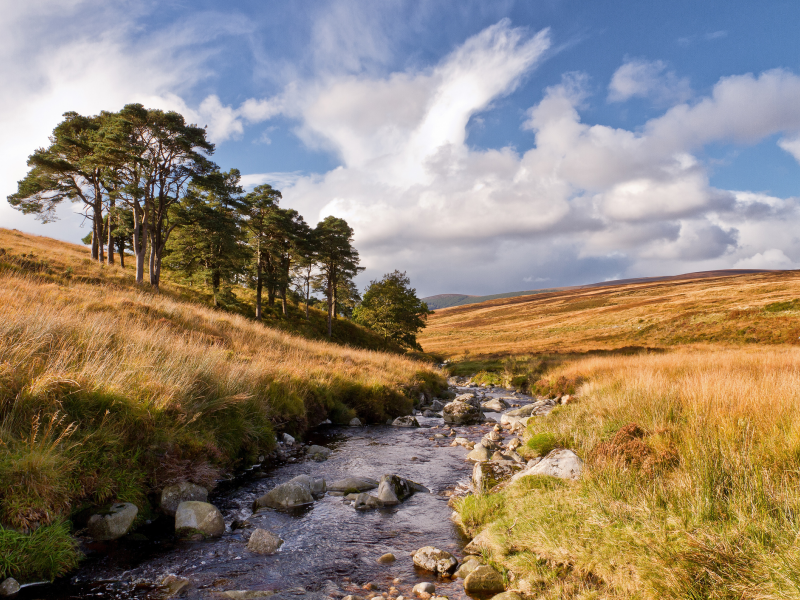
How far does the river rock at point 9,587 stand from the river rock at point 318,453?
6.66 m

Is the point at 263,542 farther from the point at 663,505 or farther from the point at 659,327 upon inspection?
the point at 659,327

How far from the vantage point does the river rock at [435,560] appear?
5.48m

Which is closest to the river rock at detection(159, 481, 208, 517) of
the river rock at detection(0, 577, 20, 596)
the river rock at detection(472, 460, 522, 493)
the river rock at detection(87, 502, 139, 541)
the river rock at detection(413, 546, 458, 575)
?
the river rock at detection(87, 502, 139, 541)

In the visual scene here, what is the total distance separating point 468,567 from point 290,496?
390 centimetres

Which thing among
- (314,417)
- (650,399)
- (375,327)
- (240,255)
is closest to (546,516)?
(650,399)

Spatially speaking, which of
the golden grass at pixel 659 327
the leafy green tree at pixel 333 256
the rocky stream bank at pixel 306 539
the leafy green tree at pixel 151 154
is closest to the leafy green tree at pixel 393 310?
the leafy green tree at pixel 333 256

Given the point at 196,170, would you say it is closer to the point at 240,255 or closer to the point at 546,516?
the point at 240,255

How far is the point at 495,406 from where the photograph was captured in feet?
65.8

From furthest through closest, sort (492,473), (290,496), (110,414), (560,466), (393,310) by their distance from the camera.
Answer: (393,310), (492,473), (290,496), (560,466), (110,414)

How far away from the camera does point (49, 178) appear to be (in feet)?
124

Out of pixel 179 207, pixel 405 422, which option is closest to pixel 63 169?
pixel 179 207

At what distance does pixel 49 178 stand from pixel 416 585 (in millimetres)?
49282

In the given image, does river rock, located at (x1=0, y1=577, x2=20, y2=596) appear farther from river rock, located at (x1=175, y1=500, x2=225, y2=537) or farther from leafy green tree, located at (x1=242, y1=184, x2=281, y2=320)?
leafy green tree, located at (x1=242, y1=184, x2=281, y2=320)

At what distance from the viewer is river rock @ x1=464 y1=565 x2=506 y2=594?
16.4 feet
